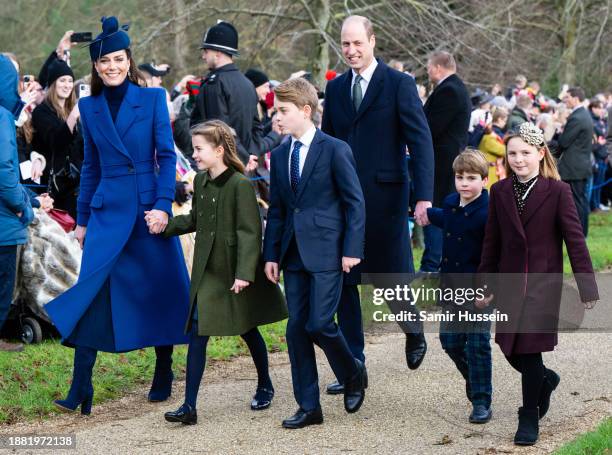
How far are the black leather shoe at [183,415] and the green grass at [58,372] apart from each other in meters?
0.88

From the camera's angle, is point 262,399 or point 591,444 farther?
point 262,399

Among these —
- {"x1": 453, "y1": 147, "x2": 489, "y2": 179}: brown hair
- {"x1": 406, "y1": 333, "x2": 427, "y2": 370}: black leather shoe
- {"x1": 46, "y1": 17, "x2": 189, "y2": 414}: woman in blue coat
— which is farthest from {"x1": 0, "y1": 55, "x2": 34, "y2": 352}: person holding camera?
{"x1": 453, "y1": 147, "x2": 489, "y2": 179}: brown hair

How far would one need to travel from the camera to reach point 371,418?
627 cm

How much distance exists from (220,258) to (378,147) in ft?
4.00

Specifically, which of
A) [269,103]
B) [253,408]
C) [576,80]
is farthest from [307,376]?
[576,80]

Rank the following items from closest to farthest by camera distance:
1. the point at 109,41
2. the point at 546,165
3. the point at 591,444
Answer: the point at 591,444 < the point at 546,165 < the point at 109,41

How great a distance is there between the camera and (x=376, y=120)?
676cm

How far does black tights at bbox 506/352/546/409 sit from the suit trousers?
0.99m

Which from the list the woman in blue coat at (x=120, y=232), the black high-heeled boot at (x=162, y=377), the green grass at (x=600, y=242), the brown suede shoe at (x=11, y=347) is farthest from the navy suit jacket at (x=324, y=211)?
the green grass at (x=600, y=242)

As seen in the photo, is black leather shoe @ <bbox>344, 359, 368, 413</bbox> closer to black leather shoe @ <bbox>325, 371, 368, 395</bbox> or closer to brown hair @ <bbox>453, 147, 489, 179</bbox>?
black leather shoe @ <bbox>325, 371, 368, 395</bbox>

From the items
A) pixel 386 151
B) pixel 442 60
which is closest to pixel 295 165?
pixel 386 151

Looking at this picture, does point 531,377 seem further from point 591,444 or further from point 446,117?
point 446,117

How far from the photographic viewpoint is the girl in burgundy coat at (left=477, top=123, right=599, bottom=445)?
574 cm

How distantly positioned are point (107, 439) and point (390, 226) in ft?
7.05
